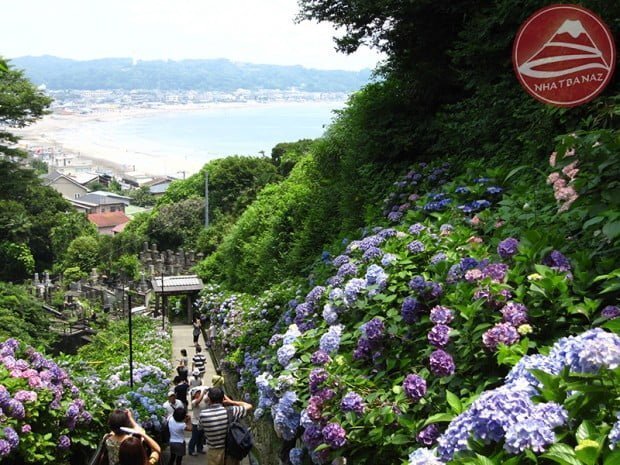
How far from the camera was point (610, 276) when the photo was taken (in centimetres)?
297

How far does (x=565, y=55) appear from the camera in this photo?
474 cm

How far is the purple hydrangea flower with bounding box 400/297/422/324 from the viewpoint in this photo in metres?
3.99

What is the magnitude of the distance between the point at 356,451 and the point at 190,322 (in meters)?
17.9

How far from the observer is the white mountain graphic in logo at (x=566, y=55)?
4.63 m

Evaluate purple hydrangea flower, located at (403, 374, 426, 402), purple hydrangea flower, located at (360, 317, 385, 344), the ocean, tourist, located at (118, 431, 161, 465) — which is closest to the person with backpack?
tourist, located at (118, 431, 161, 465)

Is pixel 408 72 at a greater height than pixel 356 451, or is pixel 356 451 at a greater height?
pixel 408 72

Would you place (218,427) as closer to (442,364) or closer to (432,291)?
(432,291)

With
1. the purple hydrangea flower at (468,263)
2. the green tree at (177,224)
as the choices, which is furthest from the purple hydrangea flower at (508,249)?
the green tree at (177,224)

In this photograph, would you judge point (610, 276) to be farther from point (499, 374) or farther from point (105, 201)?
point (105, 201)

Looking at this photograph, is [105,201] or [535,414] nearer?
[535,414]

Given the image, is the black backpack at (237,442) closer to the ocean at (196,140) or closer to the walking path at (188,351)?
the walking path at (188,351)

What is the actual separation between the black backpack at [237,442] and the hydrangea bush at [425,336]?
303mm

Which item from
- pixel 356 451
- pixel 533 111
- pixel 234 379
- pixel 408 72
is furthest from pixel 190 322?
pixel 356 451

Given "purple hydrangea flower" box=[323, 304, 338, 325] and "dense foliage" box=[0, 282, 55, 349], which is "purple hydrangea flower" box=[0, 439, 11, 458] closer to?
"purple hydrangea flower" box=[323, 304, 338, 325]
